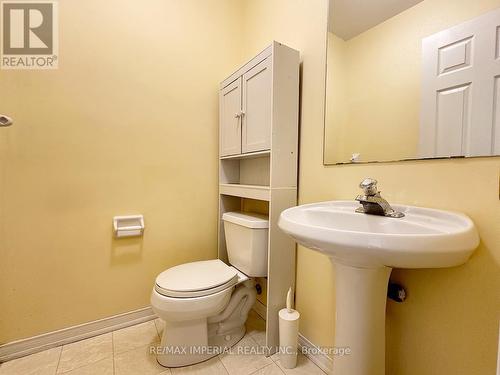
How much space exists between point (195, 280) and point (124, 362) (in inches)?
21.2

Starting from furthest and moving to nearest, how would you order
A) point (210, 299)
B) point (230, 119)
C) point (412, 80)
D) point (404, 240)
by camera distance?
1. point (230, 119)
2. point (210, 299)
3. point (412, 80)
4. point (404, 240)

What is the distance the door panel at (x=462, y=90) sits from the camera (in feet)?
2.22

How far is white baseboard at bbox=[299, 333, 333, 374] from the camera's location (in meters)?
1.12

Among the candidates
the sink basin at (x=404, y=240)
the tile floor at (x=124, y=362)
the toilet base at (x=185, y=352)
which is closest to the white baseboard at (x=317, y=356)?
the tile floor at (x=124, y=362)

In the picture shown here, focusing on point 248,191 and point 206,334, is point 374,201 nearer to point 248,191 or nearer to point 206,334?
point 248,191

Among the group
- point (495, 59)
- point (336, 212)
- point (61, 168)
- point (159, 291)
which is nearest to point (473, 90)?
point (495, 59)

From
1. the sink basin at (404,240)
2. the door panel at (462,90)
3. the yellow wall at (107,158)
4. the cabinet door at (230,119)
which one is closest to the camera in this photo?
the sink basin at (404,240)

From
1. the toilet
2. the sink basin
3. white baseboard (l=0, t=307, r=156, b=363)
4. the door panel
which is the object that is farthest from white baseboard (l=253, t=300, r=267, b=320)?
the door panel

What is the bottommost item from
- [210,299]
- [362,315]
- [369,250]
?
[210,299]

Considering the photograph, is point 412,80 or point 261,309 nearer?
point 412,80

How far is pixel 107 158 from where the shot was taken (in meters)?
1.37

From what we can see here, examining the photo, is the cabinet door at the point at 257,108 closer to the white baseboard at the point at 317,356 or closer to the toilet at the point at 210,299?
the toilet at the point at 210,299

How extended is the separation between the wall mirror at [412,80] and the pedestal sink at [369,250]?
10.0 inches

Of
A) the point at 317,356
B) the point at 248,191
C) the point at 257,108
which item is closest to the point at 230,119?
the point at 257,108
